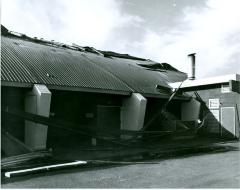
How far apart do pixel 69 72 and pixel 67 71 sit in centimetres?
12

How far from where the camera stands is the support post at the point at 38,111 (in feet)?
41.2

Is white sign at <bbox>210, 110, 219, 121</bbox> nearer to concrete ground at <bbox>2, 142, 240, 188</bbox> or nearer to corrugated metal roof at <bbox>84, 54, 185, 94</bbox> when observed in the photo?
corrugated metal roof at <bbox>84, 54, 185, 94</bbox>

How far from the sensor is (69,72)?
16125 mm

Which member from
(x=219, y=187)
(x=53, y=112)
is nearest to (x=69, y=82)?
(x=53, y=112)

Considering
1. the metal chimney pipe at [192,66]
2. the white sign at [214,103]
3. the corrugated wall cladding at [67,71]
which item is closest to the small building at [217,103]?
the white sign at [214,103]

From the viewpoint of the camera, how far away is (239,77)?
18.5 m

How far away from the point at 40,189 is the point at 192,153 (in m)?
8.04

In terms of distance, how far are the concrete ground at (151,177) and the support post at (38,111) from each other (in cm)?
401

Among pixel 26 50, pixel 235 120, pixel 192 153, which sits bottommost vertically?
pixel 192 153

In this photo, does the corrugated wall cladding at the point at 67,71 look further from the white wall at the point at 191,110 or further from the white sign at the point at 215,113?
the white sign at the point at 215,113

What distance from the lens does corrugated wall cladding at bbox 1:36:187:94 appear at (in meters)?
13.8

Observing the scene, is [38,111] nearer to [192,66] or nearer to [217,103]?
[217,103]

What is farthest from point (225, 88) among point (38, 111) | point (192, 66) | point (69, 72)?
point (38, 111)

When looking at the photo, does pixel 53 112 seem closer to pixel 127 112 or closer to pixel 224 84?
pixel 127 112
